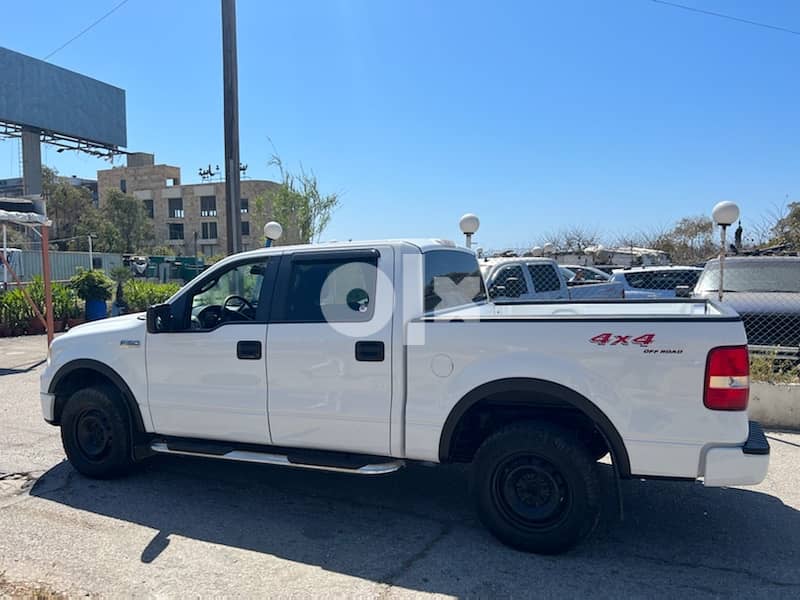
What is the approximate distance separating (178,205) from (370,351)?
280 feet

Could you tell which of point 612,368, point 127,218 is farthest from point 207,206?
point 612,368

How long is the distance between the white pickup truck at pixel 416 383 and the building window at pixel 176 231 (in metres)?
82.4

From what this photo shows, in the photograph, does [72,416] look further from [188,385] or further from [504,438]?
[504,438]

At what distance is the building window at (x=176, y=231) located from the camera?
269ft

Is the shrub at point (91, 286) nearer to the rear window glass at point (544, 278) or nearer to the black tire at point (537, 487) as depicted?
the rear window glass at point (544, 278)

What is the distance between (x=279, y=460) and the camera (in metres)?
4.16

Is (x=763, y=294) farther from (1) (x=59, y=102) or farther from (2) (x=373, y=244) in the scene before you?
(1) (x=59, y=102)

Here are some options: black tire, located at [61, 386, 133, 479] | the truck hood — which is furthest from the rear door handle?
black tire, located at [61, 386, 133, 479]

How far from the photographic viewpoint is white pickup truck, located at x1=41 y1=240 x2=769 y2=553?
3318mm

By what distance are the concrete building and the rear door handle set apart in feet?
244

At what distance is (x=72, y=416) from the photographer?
4945 mm

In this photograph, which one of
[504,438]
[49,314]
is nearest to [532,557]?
[504,438]

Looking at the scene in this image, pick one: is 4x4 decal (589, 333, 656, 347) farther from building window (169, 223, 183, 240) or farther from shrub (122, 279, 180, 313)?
building window (169, 223, 183, 240)

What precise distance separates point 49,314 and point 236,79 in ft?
18.7
